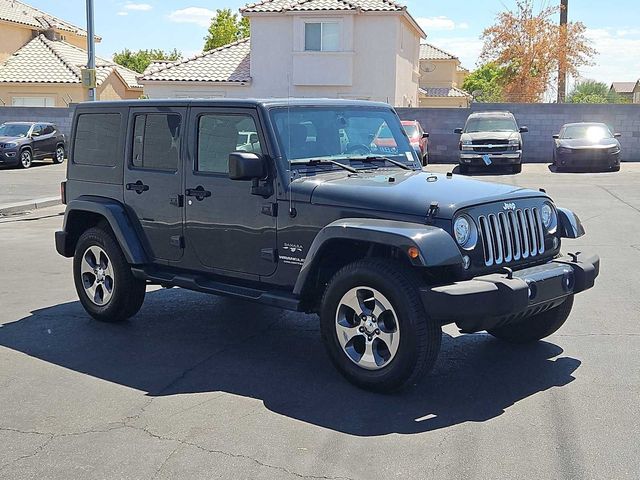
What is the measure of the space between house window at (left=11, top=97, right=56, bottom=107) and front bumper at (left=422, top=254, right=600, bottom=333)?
4111 cm

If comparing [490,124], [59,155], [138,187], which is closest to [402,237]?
[138,187]

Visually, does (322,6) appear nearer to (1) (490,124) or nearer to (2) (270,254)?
(1) (490,124)

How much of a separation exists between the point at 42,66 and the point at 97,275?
40.4m

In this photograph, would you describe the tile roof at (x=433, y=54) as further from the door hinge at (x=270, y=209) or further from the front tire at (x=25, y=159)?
the door hinge at (x=270, y=209)

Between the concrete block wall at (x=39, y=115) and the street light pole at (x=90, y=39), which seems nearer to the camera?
the street light pole at (x=90, y=39)

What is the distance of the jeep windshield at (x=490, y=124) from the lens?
26.6 meters

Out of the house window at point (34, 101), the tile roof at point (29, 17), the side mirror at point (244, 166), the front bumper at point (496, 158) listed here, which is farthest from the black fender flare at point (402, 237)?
the tile roof at point (29, 17)

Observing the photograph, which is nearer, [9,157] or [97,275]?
[97,275]

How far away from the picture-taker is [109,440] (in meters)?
4.97

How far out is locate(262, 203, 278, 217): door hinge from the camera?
6332mm

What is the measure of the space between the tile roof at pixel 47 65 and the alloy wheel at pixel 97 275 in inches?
1398

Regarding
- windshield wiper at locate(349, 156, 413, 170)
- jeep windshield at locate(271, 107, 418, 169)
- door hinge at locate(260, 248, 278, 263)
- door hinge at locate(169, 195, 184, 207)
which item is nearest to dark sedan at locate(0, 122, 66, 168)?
door hinge at locate(169, 195, 184, 207)

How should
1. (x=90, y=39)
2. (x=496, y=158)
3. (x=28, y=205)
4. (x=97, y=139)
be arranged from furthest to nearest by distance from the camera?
(x=496, y=158)
(x=90, y=39)
(x=28, y=205)
(x=97, y=139)

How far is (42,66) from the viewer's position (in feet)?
148
